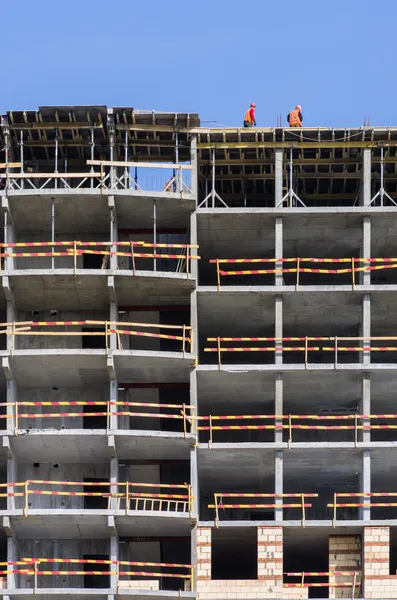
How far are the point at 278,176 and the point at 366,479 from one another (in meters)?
11.1

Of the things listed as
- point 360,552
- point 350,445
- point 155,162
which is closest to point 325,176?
point 155,162

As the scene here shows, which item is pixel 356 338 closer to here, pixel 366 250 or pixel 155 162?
pixel 366 250

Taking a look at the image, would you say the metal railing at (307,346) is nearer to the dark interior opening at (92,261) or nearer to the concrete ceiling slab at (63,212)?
the dark interior opening at (92,261)

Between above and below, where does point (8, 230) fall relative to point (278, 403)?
above

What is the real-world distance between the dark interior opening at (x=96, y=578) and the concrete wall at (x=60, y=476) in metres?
1.82

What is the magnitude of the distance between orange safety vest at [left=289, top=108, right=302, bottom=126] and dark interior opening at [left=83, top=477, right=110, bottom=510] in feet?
48.7

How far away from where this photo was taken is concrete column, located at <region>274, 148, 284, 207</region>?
55219 millimetres

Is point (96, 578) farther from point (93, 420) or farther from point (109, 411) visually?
point (109, 411)

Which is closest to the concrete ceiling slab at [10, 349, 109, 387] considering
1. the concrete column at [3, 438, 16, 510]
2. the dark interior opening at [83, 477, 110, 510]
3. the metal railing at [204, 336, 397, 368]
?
the concrete column at [3, 438, 16, 510]

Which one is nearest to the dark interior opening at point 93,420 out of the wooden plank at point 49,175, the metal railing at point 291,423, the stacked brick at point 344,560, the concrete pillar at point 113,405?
the concrete pillar at point 113,405

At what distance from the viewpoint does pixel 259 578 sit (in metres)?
52.4

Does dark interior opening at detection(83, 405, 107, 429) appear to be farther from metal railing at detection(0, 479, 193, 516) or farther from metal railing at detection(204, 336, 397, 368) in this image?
metal railing at detection(204, 336, 397, 368)

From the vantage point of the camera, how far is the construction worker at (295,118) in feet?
188

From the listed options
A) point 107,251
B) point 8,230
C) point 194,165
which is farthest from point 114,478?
point 194,165
